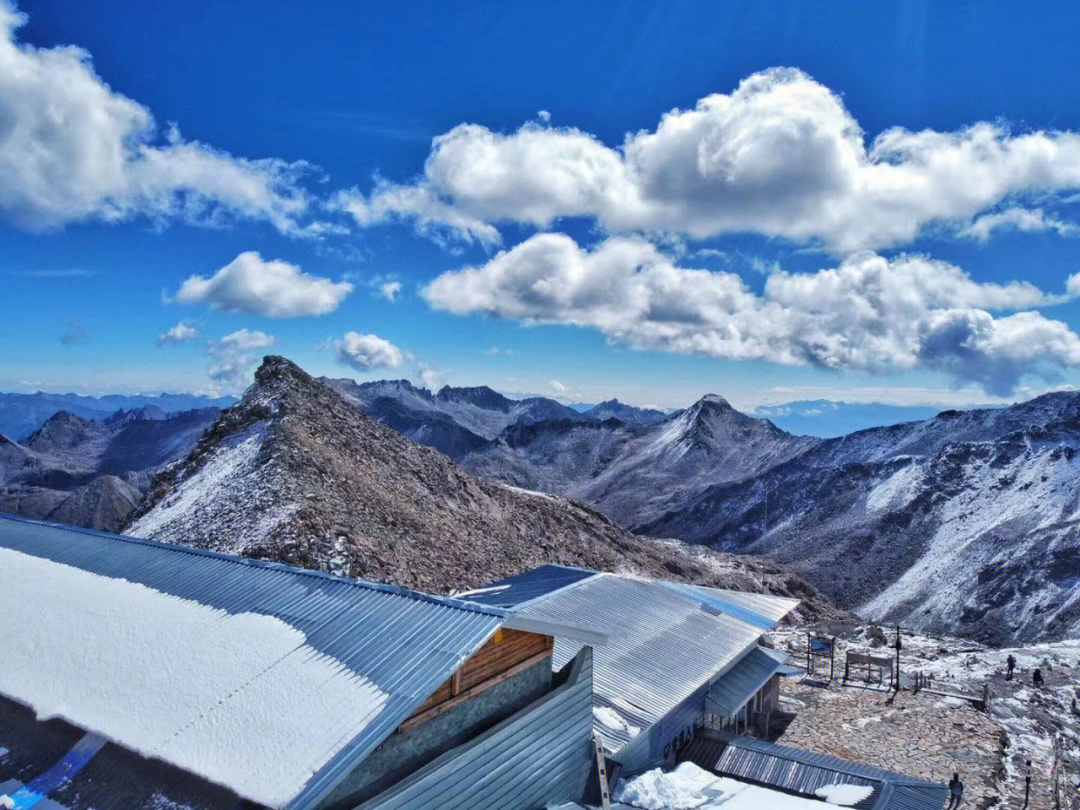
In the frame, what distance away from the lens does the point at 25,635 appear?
13359 millimetres

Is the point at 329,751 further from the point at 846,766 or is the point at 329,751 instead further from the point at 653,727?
the point at 846,766

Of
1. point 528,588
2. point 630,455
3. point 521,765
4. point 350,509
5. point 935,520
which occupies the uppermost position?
point 630,455

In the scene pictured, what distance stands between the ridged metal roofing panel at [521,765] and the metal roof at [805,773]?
5.23 meters

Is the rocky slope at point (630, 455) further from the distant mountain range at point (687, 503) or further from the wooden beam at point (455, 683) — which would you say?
the wooden beam at point (455, 683)

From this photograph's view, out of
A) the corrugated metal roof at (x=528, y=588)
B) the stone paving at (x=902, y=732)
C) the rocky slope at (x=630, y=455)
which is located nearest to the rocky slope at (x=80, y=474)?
the corrugated metal roof at (x=528, y=588)

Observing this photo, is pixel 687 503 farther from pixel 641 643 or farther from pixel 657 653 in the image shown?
pixel 657 653

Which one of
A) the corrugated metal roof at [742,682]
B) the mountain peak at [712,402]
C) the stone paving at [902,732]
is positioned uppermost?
the mountain peak at [712,402]

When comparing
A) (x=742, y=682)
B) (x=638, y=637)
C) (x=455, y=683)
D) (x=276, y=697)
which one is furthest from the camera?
(x=742, y=682)

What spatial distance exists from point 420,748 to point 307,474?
29.1 metres

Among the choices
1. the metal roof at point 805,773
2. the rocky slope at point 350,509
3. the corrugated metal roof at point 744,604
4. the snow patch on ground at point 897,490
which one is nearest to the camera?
the metal roof at point 805,773

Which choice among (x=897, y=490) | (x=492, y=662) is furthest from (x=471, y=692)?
(x=897, y=490)

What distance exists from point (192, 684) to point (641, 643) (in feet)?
42.4

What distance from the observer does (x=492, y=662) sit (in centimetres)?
1250

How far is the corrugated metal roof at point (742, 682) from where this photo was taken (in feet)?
66.6
